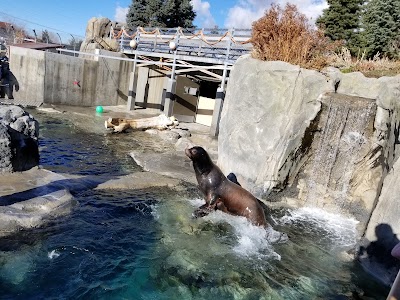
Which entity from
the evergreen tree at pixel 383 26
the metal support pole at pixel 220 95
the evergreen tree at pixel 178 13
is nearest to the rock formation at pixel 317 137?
the metal support pole at pixel 220 95

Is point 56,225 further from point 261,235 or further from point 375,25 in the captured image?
point 375,25

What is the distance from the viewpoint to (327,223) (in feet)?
24.1

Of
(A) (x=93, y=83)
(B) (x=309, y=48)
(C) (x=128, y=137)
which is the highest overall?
(B) (x=309, y=48)

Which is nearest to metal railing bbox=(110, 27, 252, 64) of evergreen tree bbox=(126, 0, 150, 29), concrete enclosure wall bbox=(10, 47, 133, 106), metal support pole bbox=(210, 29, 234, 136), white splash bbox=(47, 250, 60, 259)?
metal support pole bbox=(210, 29, 234, 136)

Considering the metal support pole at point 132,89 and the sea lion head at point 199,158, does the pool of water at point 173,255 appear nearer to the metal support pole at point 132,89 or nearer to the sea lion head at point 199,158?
the sea lion head at point 199,158

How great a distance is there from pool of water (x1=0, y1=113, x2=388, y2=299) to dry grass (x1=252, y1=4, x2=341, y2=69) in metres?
4.14

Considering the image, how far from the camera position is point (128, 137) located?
45.6 feet

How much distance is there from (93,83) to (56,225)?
16.6 m

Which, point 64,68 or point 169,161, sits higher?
point 64,68

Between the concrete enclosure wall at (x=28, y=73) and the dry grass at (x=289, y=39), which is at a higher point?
the dry grass at (x=289, y=39)

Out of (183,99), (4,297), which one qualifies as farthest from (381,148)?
(183,99)

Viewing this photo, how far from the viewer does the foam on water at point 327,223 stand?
21.8ft

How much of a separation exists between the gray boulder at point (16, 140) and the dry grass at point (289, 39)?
6260 mm

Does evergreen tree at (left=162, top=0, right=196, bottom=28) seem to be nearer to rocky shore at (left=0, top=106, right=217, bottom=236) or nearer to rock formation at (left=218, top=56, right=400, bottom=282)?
rocky shore at (left=0, top=106, right=217, bottom=236)
